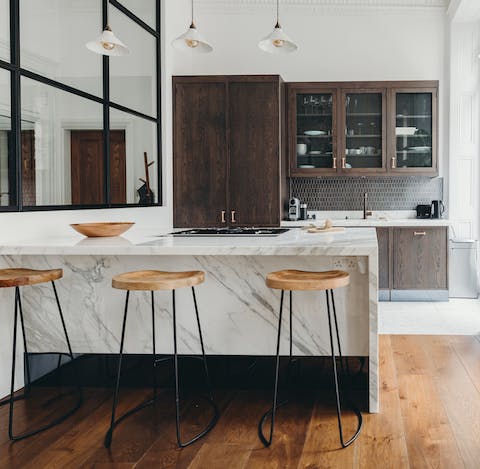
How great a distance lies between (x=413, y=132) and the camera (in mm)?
6109

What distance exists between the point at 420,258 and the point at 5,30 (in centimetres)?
445

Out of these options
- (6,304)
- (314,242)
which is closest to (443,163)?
(314,242)

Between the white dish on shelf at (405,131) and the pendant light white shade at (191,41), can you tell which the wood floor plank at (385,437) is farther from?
the white dish on shelf at (405,131)

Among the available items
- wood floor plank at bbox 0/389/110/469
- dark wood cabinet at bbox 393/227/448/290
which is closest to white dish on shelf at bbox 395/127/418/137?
dark wood cabinet at bbox 393/227/448/290

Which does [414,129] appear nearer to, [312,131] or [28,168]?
[312,131]

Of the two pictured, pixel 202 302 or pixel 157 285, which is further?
pixel 202 302

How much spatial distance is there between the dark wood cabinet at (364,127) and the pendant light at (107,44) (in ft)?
9.60

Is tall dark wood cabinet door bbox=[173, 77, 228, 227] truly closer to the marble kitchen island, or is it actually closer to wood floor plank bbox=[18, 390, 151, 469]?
the marble kitchen island

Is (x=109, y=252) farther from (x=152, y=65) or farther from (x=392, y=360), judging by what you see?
(x=152, y=65)

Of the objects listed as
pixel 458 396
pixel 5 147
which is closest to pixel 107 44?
pixel 5 147

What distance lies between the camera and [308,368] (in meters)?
3.69

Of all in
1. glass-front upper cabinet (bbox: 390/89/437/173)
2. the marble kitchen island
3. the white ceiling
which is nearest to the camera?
the marble kitchen island

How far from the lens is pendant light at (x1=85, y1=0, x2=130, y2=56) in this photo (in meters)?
3.29

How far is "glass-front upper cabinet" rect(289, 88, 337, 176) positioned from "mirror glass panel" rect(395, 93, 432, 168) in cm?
71
